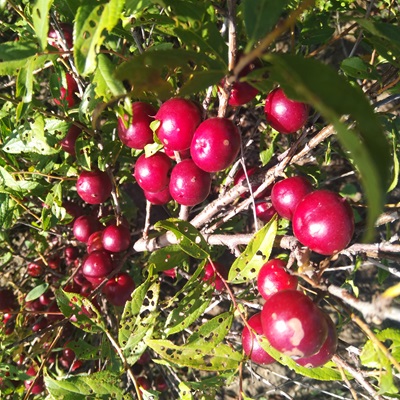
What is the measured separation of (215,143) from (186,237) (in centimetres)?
38

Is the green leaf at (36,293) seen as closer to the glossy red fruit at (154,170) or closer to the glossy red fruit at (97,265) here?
the glossy red fruit at (97,265)

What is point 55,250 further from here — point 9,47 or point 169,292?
point 9,47

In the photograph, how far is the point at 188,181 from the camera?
1.46 m

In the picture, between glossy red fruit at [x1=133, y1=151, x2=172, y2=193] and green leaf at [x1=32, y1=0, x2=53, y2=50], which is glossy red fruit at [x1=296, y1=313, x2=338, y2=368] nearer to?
glossy red fruit at [x1=133, y1=151, x2=172, y2=193]

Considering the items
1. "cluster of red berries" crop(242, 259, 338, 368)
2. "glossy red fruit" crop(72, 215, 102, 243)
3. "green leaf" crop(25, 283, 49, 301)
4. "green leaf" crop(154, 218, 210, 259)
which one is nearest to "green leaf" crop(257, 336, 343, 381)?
"cluster of red berries" crop(242, 259, 338, 368)

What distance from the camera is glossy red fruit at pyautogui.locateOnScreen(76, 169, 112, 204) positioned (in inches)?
69.8

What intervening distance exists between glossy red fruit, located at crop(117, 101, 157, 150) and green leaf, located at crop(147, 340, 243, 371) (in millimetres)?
696

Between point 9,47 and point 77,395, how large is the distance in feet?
3.88

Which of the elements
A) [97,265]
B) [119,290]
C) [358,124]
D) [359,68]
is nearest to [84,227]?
[97,265]

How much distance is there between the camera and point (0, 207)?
171cm

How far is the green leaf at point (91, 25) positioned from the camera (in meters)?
0.95

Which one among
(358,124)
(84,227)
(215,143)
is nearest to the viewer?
(358,124)

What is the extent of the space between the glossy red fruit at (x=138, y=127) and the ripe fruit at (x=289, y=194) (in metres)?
0.51

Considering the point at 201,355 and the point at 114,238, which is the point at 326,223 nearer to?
the point at 201,355
